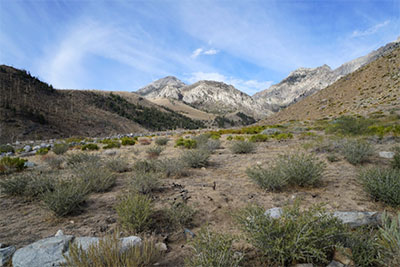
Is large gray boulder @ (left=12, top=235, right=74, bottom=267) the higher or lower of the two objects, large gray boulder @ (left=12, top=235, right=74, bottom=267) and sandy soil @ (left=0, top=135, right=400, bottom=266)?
the higher

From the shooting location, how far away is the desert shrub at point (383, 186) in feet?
11.3

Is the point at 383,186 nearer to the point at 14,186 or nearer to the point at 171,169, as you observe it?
the point at 171,169

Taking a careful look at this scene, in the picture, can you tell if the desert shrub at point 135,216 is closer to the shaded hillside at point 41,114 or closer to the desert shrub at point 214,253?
the desert shrub at point 214,253

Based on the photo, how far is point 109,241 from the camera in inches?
85.0

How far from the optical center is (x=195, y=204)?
397 cm

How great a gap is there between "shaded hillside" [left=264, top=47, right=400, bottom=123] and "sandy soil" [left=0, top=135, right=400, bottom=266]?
22.1 meters

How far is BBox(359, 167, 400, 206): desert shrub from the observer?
345 centimetres

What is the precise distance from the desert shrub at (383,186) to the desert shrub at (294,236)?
6.71ft

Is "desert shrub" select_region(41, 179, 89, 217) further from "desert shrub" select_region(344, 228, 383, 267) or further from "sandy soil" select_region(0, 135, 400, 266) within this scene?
"desert shrub" select_region(344, 228, 383, 267)

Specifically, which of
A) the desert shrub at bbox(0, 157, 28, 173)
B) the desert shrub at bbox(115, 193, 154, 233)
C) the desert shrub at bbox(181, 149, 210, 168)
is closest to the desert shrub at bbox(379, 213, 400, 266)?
the desert shrub at bbox(115, 193, 154, 233)

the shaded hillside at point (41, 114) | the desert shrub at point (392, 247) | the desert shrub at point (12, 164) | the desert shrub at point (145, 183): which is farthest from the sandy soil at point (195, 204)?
the shaded hillside at point (41, 114)

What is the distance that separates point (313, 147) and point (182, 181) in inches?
250

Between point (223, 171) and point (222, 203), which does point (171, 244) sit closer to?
point (222, 203)

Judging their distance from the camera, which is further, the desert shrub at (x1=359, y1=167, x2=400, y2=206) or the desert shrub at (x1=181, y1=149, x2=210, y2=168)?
the desert shrub at (x1=181, y1=149, x2=210, y2=168)
